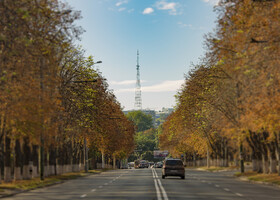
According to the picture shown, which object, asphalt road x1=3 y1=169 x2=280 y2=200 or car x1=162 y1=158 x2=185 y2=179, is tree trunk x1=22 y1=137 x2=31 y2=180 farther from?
car x1=162 y1=158 x2=185 y2=179

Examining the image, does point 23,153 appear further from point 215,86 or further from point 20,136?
point 215,86

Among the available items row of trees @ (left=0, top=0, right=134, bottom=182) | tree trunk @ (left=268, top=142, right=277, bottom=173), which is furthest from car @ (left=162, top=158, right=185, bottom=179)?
row of trees @ (left=0, top=0, right=134, bottom=182)

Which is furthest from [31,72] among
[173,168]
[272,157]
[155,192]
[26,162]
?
[272,157]

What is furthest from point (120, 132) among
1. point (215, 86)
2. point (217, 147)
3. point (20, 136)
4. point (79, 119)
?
point (20, 136)

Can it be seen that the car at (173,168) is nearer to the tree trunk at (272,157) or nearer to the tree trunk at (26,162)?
the tree trunk at (272,157)

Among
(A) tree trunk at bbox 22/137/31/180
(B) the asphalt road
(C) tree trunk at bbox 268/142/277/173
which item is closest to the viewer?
(B) the asphalt road

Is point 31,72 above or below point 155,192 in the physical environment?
above

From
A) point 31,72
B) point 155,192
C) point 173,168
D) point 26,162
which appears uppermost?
point 31,72

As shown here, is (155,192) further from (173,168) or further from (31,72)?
(173,168)

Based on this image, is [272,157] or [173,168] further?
[272,157]

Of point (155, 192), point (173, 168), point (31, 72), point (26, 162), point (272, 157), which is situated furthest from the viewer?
point (272, 157)

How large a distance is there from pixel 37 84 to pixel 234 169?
155 ft

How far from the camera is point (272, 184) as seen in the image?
1383 inches

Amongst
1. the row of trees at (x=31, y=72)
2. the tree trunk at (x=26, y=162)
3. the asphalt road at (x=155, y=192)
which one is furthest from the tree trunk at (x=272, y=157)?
the tree trunk at (x=26, y=162)
